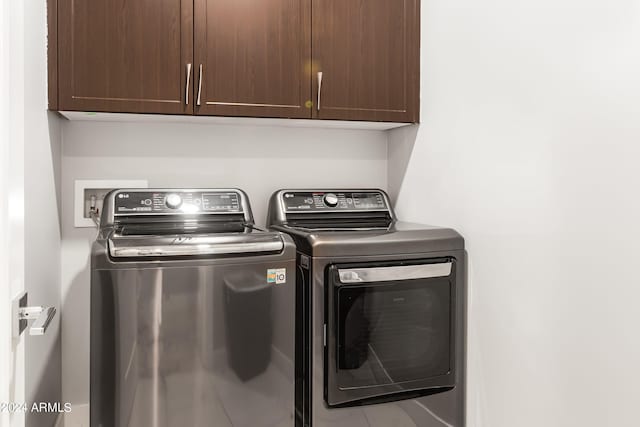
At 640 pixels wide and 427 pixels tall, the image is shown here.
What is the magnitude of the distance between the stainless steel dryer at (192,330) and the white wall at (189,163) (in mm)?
443

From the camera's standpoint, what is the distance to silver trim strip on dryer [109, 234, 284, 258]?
4.61 ft

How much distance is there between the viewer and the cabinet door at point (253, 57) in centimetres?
179

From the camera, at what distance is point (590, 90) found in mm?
1258

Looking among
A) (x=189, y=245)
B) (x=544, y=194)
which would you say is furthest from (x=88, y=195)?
(x=544, y=194)

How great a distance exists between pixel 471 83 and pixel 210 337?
3.93ft

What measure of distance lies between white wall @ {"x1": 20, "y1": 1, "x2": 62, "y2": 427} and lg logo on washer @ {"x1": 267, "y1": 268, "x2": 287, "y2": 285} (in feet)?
2.13

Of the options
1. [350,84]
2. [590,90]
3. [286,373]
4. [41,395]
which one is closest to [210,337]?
[286,373]

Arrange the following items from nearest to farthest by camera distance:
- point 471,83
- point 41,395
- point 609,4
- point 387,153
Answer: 1. point 609,4
2. point 41,395
3. point 471,83
4. point 387,153

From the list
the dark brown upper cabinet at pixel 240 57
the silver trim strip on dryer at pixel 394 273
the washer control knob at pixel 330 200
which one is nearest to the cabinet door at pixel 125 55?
the dark brown upper cabinet at pixel 240 57

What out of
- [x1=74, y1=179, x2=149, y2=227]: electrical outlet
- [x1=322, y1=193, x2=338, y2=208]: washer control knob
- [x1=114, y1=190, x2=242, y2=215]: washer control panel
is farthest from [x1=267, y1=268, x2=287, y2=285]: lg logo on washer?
[x1=74, y1=179, x2=149, y2=227]: electrical outlet

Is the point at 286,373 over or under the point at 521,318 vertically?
under

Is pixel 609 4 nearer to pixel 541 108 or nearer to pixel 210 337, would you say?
pixel 541 108

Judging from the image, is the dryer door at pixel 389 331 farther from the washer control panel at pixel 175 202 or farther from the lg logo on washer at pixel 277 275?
the washer control panel at pixel 175 202

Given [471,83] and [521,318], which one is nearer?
[521,318]
